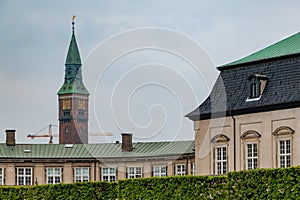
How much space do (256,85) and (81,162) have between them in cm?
2865

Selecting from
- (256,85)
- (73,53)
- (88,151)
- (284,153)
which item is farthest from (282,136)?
(73,53)

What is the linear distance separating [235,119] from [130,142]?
1027 inches

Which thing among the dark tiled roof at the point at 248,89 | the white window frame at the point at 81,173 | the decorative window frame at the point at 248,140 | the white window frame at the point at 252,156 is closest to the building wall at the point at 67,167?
the white window frame at the point at 81,173

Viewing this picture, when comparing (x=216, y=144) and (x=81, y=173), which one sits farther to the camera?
(x=81, y=173)

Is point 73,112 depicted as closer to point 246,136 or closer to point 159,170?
point 159,170

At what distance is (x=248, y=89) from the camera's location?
6234 cm

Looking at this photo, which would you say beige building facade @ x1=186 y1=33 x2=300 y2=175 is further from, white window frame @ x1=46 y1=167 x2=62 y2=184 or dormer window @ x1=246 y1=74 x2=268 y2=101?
white window frame @ x1=46 y1=167 x2=62 y2=184

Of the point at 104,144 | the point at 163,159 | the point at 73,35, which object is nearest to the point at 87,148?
the point at 104,144

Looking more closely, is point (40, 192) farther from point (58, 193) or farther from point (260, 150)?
point (260, 150)

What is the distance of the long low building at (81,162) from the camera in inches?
3386

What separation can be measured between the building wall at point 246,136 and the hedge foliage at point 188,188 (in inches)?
310

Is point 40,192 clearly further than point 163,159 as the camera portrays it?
No

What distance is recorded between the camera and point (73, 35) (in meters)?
149

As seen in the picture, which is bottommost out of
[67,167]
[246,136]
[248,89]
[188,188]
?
[188,188]
